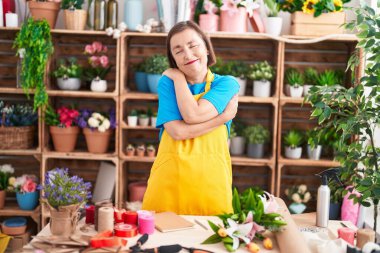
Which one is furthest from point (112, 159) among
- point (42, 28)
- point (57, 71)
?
point (42, 28)

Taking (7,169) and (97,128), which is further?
(7,169)

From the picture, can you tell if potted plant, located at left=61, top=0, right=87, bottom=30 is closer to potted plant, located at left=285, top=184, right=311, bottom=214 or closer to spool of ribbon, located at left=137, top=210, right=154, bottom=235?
potted plant, located at left=285, top=184, right=311, bottom=214

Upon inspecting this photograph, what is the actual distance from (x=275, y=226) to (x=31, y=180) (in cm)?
254

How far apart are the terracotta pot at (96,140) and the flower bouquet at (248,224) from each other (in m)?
2.06

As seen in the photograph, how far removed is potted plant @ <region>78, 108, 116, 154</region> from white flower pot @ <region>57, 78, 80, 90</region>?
20 centimetres

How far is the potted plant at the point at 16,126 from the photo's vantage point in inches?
149

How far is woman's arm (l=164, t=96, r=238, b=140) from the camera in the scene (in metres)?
2.22

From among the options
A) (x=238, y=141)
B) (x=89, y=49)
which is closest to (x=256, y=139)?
(x=238, y=141)

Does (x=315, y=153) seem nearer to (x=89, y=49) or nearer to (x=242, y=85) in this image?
(x=242, y=85)

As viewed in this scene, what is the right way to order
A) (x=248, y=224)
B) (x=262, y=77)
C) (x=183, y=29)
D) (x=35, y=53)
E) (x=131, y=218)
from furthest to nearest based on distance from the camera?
(x=262, y=77)
(x=35, y=53)
(x=183, y=29)
(x=131, y=218)
(x=248, y=224)

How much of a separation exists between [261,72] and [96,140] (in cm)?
130

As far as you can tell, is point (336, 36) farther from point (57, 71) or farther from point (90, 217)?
point (90, 217)

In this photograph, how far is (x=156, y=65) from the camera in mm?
3742

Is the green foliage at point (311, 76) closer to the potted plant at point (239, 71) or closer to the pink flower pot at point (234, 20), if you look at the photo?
the potted plant at point (239, 71)
